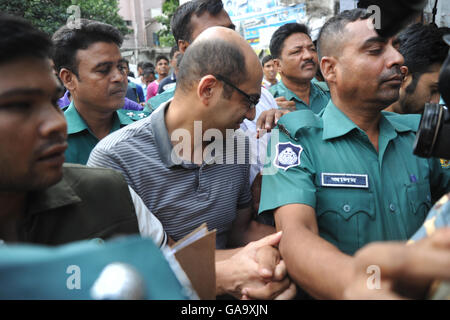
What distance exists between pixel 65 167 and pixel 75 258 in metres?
0.85

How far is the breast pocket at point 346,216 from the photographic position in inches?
68.7

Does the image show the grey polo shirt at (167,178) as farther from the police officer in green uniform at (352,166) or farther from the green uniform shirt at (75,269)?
the green uniform shirt at (75,269)

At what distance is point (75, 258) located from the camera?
0.59 meters

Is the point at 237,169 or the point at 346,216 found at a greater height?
the point at 237,169

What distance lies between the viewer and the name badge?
5.85 feet

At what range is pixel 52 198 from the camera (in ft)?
3.88

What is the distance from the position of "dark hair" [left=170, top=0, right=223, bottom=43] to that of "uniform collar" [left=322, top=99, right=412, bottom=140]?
158 cm

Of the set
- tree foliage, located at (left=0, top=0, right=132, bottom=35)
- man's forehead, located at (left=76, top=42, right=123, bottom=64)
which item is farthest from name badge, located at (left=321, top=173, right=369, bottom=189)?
tree foliage, located at (left=0, top=0, right=132, bottom=35)

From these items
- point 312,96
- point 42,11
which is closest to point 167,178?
point 312,96

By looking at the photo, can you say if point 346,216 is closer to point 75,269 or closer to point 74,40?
point 75,269

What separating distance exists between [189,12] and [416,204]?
2360mm

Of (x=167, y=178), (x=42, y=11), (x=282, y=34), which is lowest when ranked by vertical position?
(x=167, y=178)

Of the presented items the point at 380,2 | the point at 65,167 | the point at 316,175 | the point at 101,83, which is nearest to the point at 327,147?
the point at 316,175

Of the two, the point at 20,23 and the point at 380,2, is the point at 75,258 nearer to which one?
the point at 20,23
